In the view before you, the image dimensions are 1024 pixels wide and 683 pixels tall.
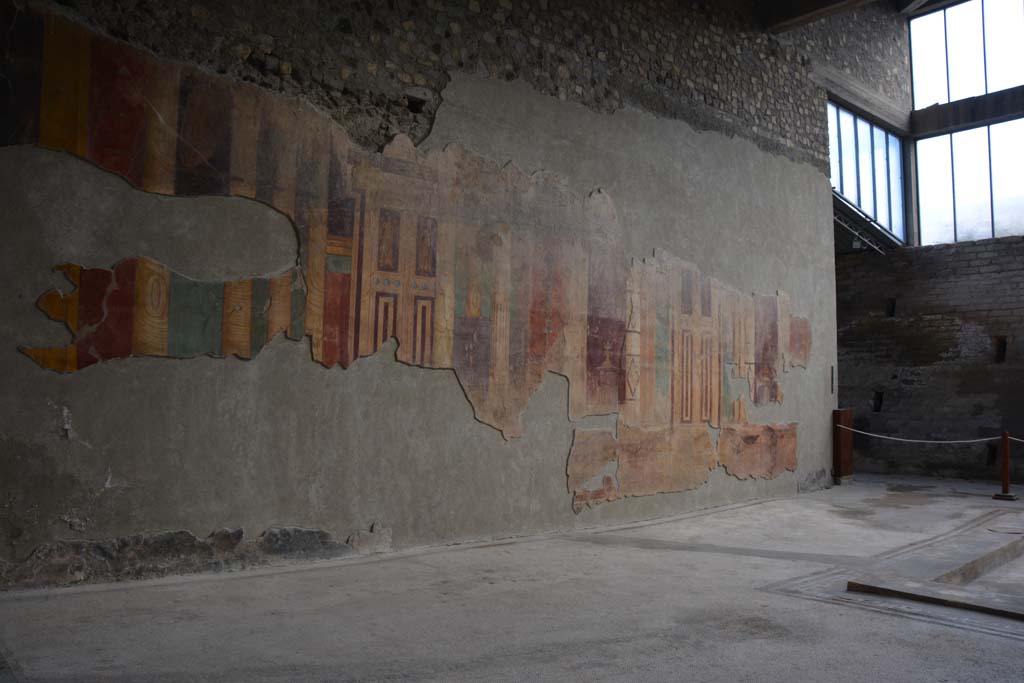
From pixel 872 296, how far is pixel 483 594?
10.7 metres

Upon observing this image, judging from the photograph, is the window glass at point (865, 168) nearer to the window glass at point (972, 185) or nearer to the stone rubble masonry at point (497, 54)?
the window glass at point (972, 185)

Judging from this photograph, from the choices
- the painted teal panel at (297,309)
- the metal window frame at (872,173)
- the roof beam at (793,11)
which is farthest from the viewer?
the metal window frame at (872,173)

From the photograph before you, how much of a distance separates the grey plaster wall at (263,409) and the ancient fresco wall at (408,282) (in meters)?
0.11

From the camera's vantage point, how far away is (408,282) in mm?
5387

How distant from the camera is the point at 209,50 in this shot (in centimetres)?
462

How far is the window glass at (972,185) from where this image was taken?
1362cm

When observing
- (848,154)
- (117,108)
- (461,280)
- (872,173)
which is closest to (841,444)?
(848,154)

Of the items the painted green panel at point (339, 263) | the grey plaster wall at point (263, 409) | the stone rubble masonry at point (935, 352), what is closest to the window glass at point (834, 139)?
the stone rubble masonry at point (935, 352)

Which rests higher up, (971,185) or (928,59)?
(928,59)

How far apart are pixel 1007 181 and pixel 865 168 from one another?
232cm

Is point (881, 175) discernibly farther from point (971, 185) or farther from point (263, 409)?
point (263, 409)

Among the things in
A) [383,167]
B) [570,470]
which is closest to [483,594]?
[570,470]

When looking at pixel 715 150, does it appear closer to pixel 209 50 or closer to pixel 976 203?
pixel 209 50

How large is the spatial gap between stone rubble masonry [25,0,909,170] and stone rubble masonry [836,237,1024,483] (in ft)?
12.4
